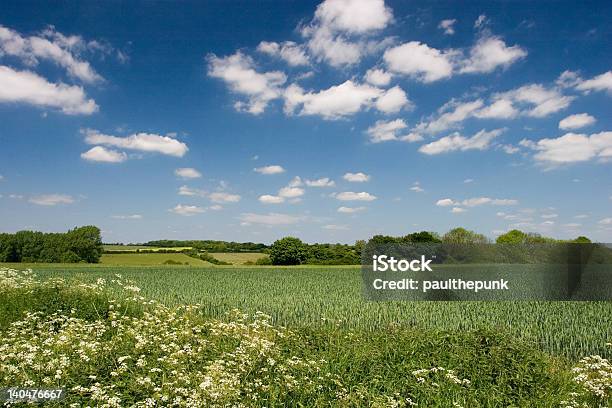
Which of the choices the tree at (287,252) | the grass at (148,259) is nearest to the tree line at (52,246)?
the grass at (148,259)

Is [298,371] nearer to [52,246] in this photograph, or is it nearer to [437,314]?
[437,314]

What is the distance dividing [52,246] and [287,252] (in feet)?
122

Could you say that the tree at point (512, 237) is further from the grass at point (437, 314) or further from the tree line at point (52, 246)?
the tree line at point (52, 246)

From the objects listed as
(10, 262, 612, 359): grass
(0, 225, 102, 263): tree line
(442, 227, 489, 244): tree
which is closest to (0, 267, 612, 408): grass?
(10, 262, 612, 359): grass

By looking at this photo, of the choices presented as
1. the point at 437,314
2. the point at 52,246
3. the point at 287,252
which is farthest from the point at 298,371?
the point at 52,246

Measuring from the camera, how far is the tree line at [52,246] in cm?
6588

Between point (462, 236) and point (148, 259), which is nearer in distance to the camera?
point (148, 259)

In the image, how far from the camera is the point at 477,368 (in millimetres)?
8656

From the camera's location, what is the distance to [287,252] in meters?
66.2

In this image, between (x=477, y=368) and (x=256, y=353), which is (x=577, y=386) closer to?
(x=477, y=368)

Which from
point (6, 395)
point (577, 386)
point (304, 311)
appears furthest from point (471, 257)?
point (6, 395)

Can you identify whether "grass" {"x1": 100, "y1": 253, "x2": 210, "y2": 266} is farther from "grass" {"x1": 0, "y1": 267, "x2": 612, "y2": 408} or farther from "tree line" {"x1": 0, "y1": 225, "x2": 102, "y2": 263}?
"grass" {"x1": 0, "y1": 267, "x2": 612, "y2": 408}

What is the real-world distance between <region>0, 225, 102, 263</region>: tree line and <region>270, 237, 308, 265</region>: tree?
28500 millimetres

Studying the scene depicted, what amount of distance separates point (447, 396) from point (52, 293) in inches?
510
